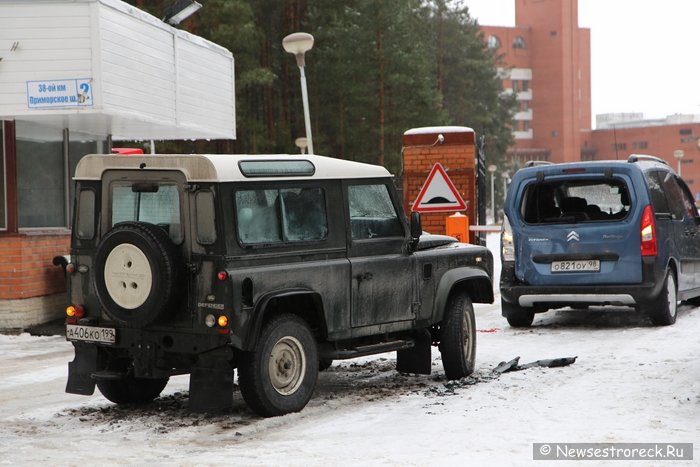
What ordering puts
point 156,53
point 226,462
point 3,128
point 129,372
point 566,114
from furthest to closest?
point 566,114 < point 156,53 < point 3,128 < point 129,372 < point 226,462

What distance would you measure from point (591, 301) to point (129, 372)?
6.27 m

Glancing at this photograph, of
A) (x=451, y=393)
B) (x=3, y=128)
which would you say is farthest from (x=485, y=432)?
(x=3, y=128)

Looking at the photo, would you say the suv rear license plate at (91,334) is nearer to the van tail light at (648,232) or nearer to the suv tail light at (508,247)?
the suv tail light at (508,247)

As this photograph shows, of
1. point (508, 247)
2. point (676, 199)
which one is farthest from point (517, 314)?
point (676, 199)

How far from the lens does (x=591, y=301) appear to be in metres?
12.6

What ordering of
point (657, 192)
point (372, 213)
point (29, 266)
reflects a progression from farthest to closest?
point (29, 266)
point (657, 192)
point (372, 213)

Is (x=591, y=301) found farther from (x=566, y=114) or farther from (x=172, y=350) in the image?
(x=566, y=114)

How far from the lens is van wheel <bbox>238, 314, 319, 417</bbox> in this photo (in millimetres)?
7625

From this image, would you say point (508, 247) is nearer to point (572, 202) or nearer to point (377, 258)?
point (572, 202)

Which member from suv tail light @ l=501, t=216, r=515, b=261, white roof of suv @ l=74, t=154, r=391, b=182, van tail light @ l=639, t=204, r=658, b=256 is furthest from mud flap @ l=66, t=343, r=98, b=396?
van tail light @ l=639, t=204, r=658, b=256

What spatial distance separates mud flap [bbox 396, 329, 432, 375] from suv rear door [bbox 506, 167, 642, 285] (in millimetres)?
3759

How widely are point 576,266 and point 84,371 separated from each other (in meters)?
6.54

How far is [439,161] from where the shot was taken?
1992 centimetres

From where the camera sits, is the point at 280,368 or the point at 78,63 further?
the point at 78,63
